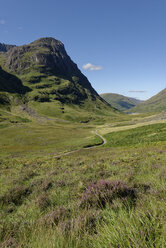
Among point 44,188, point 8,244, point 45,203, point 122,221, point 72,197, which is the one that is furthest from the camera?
point 44,188

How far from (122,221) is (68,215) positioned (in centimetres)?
177

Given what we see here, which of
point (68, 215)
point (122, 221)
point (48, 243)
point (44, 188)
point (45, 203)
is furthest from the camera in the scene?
point (44, 188)

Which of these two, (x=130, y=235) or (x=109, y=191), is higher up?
(x=130, y=235)

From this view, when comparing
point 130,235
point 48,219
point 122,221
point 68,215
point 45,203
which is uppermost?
point 130,235

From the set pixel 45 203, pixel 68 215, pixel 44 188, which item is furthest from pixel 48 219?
pixel 44 188

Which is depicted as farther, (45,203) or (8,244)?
(45,203)

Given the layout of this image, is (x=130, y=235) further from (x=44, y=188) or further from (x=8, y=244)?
(x=44, y=188)

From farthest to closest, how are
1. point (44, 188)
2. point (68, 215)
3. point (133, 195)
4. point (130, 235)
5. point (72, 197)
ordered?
point (44, 188) → point (72, 197) → point (133, 195) → point (68, 215) → point (130, 235)

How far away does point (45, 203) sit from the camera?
173 inches

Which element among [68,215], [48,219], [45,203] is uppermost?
[48,219]

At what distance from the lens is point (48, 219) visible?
2891 millimetres

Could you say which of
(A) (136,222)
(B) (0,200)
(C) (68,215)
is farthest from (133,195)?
(B) (0,200)

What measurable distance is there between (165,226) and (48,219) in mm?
2291

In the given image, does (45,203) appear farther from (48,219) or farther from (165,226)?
(165,226)
